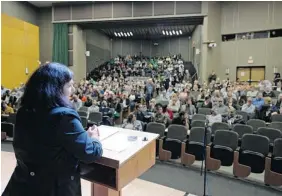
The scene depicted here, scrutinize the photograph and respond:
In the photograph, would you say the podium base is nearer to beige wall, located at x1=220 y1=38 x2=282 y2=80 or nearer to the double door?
beige wall, located at x1=220 y1=38 x2=282 y2=80

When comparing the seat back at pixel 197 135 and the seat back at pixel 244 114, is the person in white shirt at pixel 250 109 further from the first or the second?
the seat back at pixel 197 135

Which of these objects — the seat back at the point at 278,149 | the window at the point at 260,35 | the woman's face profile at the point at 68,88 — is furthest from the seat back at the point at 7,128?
the window at the point at 260,35

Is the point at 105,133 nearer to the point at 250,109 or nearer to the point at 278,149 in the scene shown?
the point at 278,149

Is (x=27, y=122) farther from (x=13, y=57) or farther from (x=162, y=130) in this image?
(x=13, y=57)

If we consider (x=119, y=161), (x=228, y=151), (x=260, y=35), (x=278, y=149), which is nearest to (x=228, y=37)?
(x=260, y=35)

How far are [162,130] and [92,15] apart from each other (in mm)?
10096

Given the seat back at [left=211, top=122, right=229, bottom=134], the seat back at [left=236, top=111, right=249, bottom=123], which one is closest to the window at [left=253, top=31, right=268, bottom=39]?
the seat back at [left=236, top=111, right=249, bottom=123]

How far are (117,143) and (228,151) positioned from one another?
304cm

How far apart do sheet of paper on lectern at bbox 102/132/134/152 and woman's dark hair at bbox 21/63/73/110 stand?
0.39 m

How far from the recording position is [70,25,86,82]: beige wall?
46.5ft

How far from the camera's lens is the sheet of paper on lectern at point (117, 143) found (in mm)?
1538

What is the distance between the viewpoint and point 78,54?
1442 cm

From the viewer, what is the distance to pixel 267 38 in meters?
12.7

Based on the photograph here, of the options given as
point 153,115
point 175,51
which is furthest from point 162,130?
point 175,51
